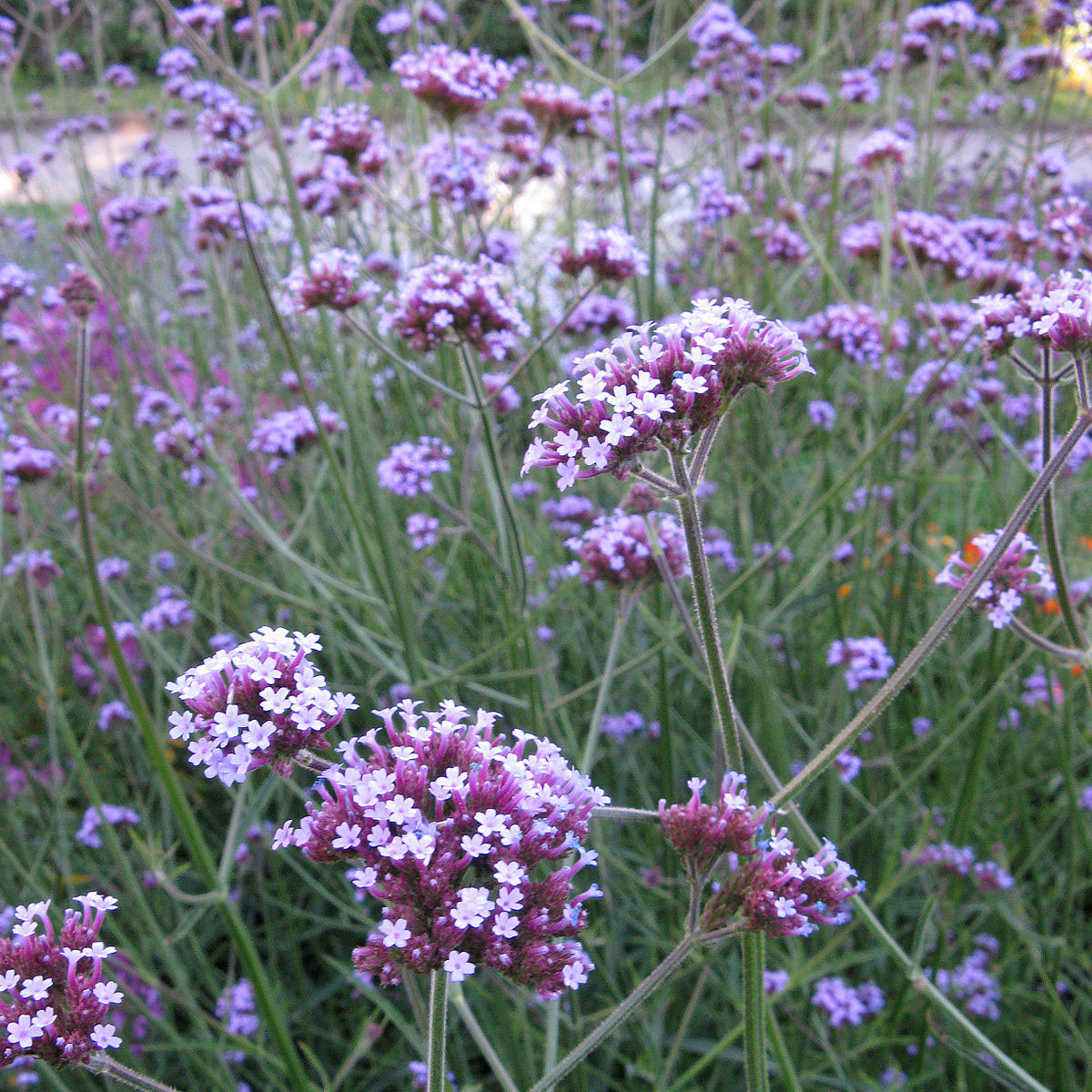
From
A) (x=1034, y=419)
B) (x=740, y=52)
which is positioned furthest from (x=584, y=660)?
(x=740, y=52)

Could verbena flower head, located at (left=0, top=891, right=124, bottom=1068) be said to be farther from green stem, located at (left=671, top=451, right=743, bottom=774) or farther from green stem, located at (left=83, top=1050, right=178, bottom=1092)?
green stem, located at (left=671, top=451, right=743, bottom=774)

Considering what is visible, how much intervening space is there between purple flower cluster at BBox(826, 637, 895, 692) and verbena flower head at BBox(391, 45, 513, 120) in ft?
4.34

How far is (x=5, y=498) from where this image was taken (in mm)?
2693

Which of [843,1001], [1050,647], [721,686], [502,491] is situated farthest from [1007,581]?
[843,1001]

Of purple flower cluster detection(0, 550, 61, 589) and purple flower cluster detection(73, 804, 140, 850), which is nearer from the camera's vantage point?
purple flower cluster detection(73, 804, 140, 850)

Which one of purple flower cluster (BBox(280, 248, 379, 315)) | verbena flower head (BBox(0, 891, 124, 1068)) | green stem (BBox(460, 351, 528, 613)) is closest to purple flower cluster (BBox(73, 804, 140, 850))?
green stem (BBox(460, 351, 528, 613))

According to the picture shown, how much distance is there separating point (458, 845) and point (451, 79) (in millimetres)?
1731

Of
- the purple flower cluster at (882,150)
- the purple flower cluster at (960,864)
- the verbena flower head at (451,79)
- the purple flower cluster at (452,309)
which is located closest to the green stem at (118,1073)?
the purple flower cluster at (452,309)

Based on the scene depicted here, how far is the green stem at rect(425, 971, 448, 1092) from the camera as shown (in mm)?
788

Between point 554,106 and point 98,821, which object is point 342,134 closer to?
point 554,106

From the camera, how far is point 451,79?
2.11 metres

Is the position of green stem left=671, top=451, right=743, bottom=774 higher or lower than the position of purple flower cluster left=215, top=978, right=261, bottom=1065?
higher

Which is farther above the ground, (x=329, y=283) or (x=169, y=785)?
(x=329, y=283)

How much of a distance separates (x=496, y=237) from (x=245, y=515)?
1301 mm
